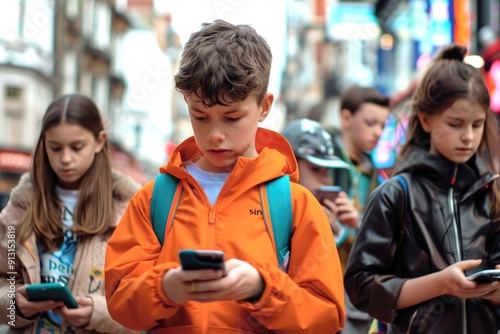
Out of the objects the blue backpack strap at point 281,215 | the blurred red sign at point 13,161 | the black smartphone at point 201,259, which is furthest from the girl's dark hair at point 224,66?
the blurred red sign at point 13,161

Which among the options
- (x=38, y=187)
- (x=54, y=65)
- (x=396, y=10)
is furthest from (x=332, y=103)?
(x=38, y=187)

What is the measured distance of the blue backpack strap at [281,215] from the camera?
2.86 metres

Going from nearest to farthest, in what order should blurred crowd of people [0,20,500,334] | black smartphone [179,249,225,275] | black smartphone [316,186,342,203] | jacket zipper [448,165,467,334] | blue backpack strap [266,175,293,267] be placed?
black smartphone [179,249,225,275]
blurred crowd of people [0,20,500,334]
blue backpack strap [266,175,293,267]
jacket zipper [448,165,467,334]
black smartphone [316,186,342,203]

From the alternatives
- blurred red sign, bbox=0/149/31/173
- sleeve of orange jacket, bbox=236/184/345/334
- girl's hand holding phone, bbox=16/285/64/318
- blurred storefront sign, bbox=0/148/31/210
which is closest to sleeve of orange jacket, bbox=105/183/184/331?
sleeve of orange jacket, bbox=236/184/345/334

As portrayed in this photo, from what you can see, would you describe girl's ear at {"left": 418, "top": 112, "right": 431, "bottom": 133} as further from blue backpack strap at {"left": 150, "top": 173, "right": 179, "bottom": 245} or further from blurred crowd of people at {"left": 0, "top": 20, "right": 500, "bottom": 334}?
blue backpack strap at {"left": 150, "top": 173, "right": 179, "bottom": 245}

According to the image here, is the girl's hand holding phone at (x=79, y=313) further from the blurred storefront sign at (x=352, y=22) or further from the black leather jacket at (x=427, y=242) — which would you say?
the blurred storefront sign at (x=352, y=22)

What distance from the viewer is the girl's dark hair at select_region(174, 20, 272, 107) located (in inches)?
108

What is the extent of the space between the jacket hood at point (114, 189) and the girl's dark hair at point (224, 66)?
1.54 meters

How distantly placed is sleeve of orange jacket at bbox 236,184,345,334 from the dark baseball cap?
2332 millimetres

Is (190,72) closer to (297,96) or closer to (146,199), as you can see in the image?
(146,199)

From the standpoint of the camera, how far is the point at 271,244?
9.34 ft

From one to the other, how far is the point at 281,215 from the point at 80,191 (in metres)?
1.64

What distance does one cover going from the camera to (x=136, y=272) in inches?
110

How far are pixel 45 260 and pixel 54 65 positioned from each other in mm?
29151
